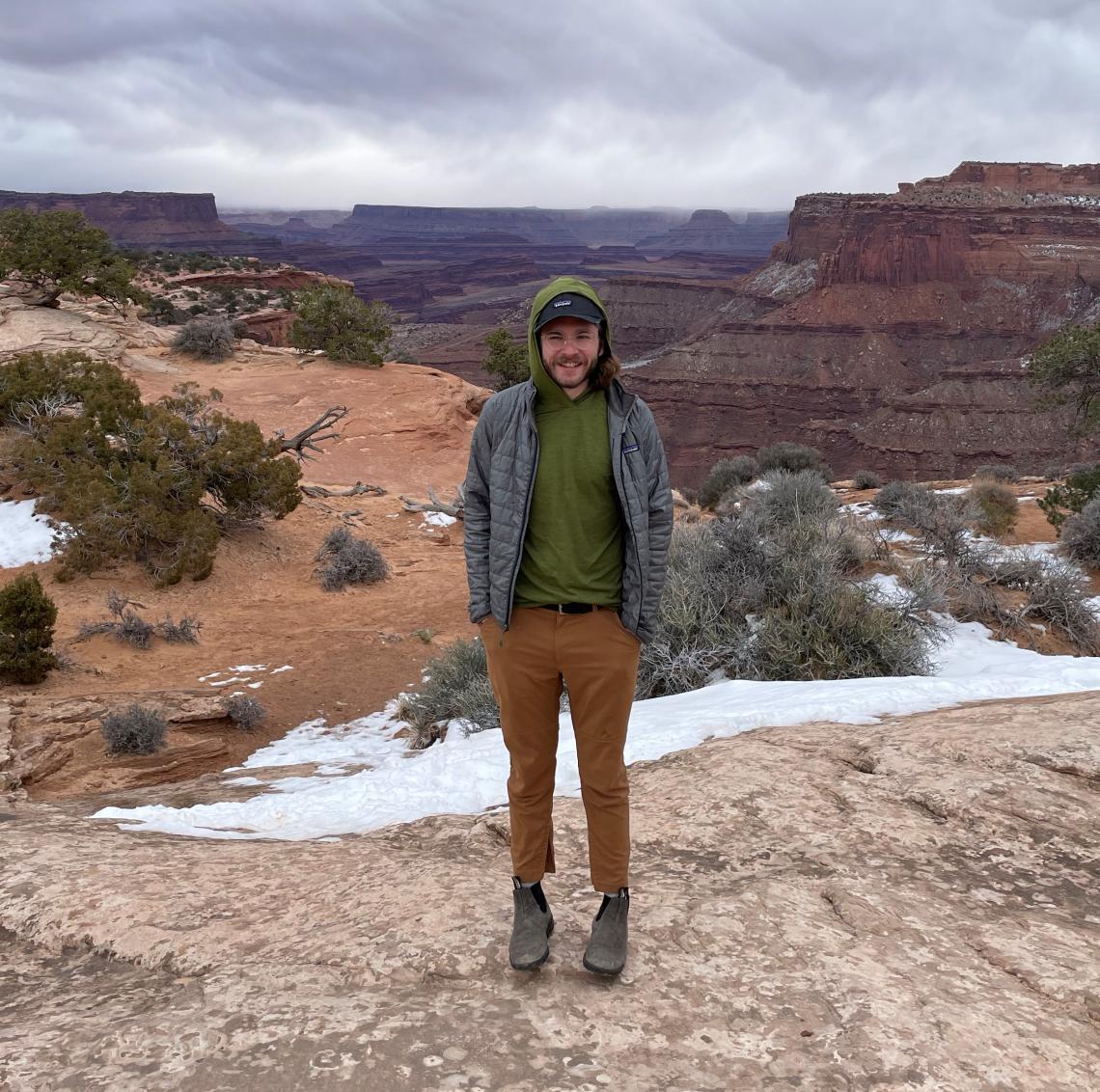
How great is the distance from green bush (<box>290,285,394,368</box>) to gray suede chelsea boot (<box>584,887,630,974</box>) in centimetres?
2443

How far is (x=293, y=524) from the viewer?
13266mm

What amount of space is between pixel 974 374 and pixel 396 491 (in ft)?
171

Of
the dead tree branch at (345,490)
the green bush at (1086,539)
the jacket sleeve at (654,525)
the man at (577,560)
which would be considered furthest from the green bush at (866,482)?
the man at (577,560)

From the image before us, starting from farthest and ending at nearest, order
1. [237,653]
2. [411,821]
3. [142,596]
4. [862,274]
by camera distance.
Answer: [862,274], [142,596], [237,653], [411,821]

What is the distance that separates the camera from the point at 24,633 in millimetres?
A: 7625

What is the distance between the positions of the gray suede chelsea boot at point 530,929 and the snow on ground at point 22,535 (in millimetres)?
10416

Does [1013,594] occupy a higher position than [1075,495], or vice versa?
[1075,495]

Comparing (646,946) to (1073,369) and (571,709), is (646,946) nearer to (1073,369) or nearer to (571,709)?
(571,709)

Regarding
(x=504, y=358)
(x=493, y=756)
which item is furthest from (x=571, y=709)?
(x=504, y=358)

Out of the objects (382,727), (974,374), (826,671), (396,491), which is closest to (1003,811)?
(826,671)

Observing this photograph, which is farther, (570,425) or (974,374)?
A: (974,374)

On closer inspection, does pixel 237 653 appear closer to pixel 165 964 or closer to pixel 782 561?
pixel 782 561

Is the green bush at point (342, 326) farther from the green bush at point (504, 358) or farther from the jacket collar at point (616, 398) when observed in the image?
the jacket collar at point (616, 398)

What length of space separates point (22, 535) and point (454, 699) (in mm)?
8117
